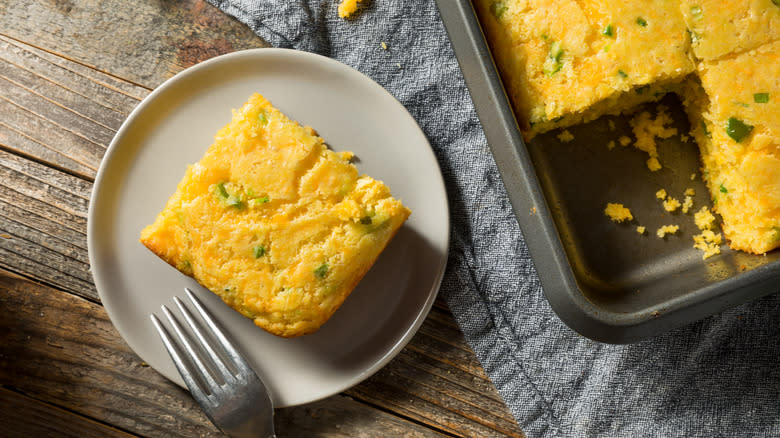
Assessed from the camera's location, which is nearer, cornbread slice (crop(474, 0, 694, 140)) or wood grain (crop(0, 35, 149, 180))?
cornbread slice (crop(474, 0, 694, 140))

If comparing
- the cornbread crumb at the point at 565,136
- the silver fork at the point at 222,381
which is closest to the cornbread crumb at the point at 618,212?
the cornbread crumb at the point at 565,136

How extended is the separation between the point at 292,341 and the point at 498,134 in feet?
4.48

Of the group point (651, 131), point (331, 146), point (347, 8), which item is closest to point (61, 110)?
point (331, 146)

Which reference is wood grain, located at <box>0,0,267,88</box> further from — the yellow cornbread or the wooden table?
the yellow cornbread

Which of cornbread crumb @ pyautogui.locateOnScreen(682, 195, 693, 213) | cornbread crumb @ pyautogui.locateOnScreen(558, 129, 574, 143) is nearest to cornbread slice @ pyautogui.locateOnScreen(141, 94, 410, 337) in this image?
cornbread crumb @ pyautogui.locateOnScreen(558, 129, 574, 143)

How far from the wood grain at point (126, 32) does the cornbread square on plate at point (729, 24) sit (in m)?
2.06

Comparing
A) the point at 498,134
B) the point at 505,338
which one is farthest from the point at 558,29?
the point at 505,338

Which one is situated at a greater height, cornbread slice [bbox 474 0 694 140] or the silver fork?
cornbread slice [bbox 474 0 694 140]

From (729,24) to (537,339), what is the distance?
1652 millimetres

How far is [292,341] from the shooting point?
2734 millimetres

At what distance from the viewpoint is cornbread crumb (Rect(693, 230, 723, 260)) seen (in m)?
2.79

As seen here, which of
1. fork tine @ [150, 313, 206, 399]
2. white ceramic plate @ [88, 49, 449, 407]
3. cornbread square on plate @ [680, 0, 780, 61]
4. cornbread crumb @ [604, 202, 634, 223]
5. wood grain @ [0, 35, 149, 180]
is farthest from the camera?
wood grain @ [0, 35, 149, 180]

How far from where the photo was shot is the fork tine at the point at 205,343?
2639 millimetres

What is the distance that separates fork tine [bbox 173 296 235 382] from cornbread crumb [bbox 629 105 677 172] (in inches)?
89.5
